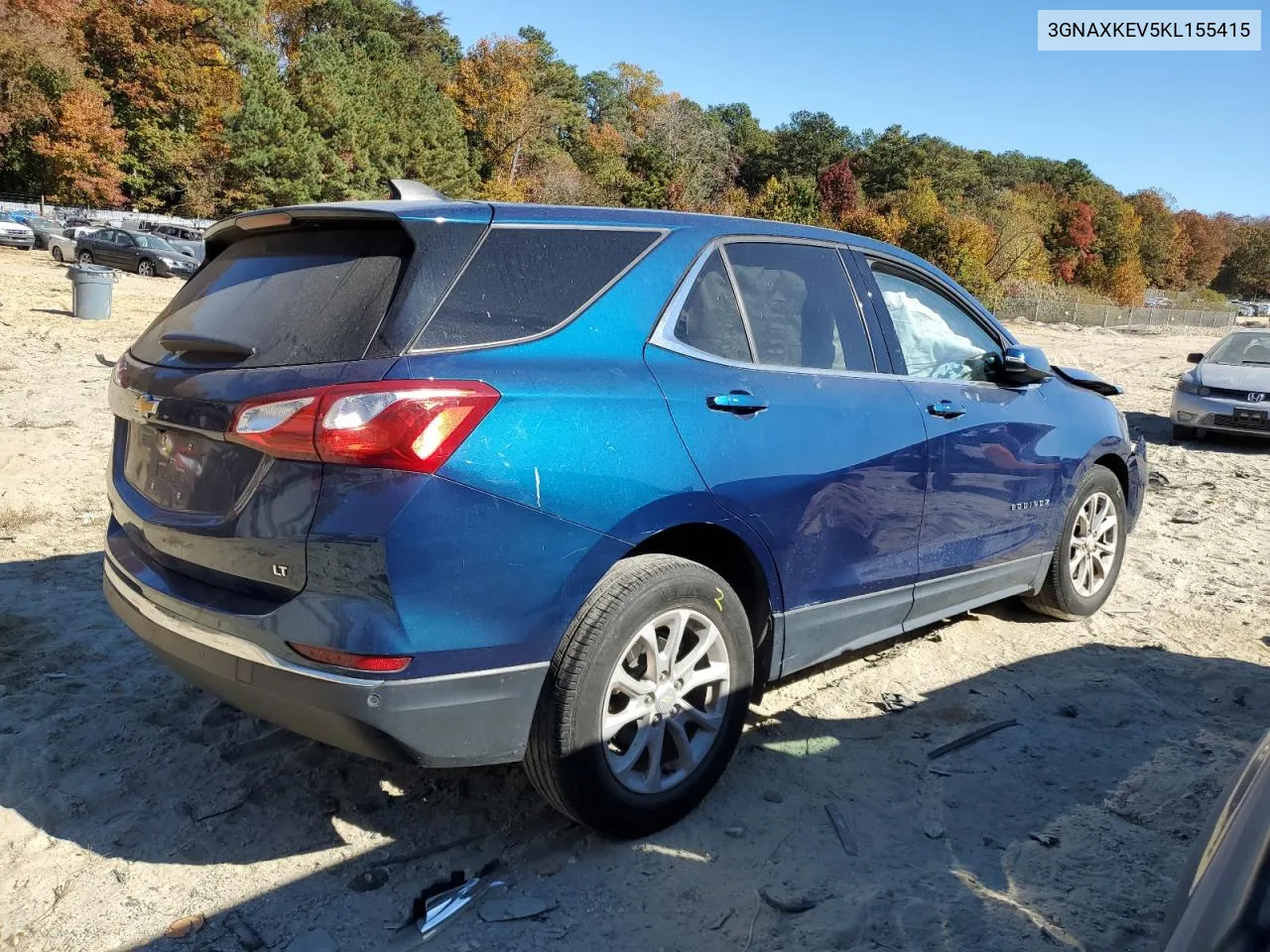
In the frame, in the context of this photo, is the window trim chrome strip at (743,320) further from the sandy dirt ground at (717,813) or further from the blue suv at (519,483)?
the sandy dirt ground at (717,813)

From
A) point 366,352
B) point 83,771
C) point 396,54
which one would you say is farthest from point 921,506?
point 396,54

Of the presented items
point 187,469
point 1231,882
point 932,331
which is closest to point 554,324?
point 187,469

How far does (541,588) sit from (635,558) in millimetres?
385

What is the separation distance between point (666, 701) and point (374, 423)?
4.08ft

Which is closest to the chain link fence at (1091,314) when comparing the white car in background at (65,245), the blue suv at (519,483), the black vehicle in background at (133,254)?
the black vehicle in background at (133,254)

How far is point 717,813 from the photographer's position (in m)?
3.17

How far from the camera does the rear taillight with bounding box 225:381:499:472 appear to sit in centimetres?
237

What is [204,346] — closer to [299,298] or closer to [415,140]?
[299,298]

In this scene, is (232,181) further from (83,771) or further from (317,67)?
(83,771)

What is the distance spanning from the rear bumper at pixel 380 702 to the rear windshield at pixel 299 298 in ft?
2.61

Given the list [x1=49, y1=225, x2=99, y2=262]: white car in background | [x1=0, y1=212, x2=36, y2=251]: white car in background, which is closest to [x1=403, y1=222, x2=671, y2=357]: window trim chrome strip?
[x1=49, y1=225, x2=99, y2=262]: white car in background

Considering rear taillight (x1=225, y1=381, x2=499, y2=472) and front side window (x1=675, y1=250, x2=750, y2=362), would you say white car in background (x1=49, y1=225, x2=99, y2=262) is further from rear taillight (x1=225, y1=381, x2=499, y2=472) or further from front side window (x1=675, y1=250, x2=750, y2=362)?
rear taillight (x1=225, y1=381, x2=499, y2=472)

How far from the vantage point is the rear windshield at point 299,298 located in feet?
8.45

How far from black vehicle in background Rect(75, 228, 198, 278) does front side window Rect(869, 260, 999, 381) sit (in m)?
29.2
